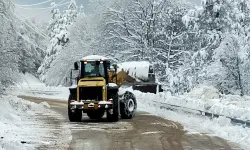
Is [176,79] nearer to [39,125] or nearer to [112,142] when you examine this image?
[39,125]

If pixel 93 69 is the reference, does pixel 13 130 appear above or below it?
below

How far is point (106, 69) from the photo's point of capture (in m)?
21.3

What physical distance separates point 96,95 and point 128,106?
2390 mm

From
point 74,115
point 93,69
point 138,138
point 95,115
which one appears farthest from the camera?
point 95,115

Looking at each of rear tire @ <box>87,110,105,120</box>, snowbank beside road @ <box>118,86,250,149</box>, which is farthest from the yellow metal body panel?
snowbank beside road @ <box>118,86,250,149</box>

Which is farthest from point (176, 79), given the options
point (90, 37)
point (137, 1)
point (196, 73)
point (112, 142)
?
point (112, 142)

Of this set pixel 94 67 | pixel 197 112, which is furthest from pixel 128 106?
pixel 197 112

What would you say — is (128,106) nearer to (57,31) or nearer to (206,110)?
(206,110)

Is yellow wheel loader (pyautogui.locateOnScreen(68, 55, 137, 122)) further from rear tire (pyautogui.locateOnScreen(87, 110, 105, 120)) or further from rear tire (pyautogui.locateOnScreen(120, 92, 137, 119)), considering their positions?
rear tire (pyautogui.locateOnScreen(87, 110, 105, 120))

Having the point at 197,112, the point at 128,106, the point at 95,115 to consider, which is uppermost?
the point at 128,106

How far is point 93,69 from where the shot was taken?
21516 mm

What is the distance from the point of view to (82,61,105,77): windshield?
21.4m

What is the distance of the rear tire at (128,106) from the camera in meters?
21.5

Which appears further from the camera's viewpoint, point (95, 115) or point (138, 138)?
point (95, 115)
